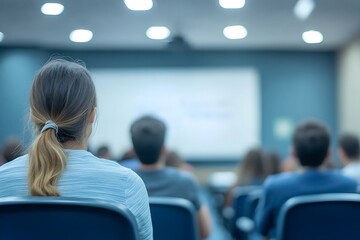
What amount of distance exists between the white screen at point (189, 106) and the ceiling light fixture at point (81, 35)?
100 cm

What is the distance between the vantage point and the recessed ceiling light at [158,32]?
7.15 meters

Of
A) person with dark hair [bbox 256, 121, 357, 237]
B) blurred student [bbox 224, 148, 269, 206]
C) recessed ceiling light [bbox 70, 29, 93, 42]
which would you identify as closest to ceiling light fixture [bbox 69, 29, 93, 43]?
recessed ceiling light [bbox 70, 29, 93, 42]

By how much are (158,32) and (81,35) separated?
122 centimetres

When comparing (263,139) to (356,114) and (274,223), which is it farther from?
(274,223)

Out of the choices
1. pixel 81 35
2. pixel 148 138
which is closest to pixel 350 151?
pixel 148 138

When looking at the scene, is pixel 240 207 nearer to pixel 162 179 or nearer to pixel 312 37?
pixel 162 179

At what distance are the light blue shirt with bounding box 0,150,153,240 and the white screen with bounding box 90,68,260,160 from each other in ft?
24.9

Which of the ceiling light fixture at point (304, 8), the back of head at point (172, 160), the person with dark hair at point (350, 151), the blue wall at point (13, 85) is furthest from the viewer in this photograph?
the blue wall at point (13, 85)

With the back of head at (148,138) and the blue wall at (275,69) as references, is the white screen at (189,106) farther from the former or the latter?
the back of head at (148,138)

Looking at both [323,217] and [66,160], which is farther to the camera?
[323,217]

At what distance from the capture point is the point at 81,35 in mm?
7953

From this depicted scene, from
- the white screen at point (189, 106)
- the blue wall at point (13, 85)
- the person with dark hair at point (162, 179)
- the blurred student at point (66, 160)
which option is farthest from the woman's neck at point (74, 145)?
the white screen at point (189, 106)

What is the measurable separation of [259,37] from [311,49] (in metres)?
1.45

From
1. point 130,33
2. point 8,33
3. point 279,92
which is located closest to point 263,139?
point 279,92
